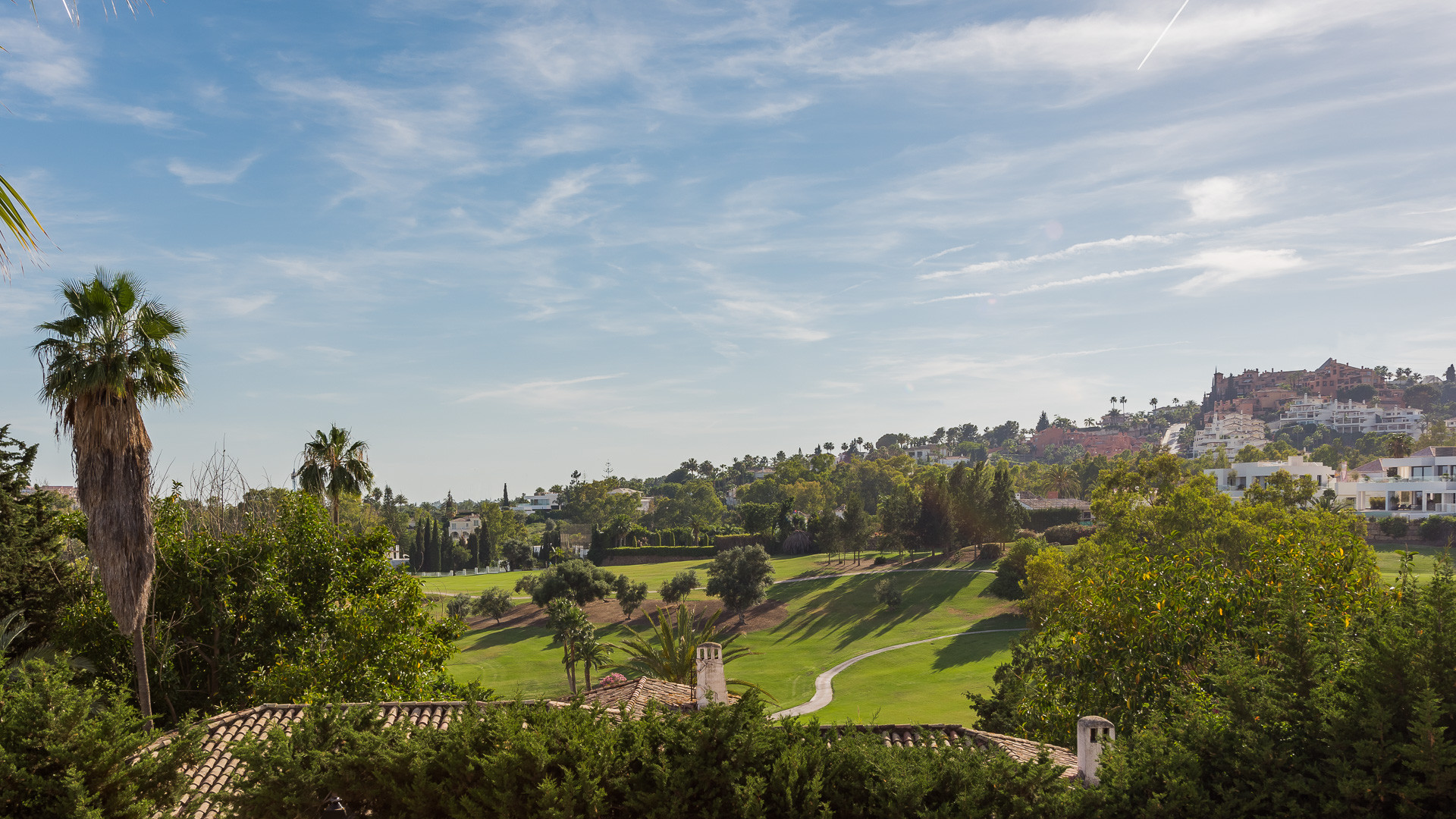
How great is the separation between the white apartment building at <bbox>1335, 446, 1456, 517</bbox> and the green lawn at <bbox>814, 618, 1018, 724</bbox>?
61178 mm

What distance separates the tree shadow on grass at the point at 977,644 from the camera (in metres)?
44.8

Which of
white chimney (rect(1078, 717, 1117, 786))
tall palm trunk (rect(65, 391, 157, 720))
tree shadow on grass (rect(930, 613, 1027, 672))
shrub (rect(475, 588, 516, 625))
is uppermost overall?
tall palm trunk (rect(65, 391, 157, 720))

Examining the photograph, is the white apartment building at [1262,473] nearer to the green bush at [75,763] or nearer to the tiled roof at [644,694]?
the tiled roof at [644,694]

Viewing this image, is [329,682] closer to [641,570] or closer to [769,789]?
[769,789]

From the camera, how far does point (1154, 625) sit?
62.9ft

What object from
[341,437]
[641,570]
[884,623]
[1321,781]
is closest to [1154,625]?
[1321,781]

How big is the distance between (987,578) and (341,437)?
4758 centimetres

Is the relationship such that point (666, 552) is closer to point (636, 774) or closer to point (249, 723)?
point (249, 723)

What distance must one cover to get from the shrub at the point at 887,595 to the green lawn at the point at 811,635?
25.8 inches

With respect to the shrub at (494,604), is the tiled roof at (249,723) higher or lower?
higher

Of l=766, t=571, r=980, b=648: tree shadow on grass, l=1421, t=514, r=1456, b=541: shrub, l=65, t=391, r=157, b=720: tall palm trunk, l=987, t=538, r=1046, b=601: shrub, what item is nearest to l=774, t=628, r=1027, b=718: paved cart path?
l=766, t=571, r=980, b=648: tree shadow on grass

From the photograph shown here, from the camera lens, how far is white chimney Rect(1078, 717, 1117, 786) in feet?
41.0

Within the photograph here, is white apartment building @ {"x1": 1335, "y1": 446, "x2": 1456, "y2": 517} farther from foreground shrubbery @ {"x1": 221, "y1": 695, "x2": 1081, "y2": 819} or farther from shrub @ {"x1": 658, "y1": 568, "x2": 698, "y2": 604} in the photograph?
foreground shrubbery @ {"x1": 221, "y1": 695, "x2": 1081, "y2": 819}

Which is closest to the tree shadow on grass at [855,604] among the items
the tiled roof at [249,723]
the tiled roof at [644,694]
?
the tiled roof at [644,694]
